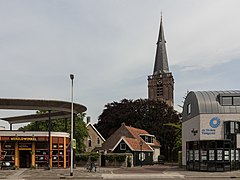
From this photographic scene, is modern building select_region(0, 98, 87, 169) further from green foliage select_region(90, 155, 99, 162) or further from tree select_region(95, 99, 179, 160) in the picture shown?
tree select_region(95, 99, 179, 160)

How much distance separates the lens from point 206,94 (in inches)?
1684

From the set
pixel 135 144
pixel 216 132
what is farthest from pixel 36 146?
pixel 216 132

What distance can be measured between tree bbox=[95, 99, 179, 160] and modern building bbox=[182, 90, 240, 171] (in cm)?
3345

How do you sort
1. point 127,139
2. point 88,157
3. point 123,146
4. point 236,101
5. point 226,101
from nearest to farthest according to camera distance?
point 226,101 → point 236,101 → point 88,157 → point 123,146 → point 127,139

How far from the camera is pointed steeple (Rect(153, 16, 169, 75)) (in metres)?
106

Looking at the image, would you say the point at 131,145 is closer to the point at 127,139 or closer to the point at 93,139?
the point at 127,139

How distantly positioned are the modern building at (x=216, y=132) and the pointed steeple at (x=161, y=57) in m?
64.0

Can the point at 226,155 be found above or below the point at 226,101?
below

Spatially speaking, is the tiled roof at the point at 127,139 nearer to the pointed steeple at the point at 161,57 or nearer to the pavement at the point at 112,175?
the pavement at the point at 112,175

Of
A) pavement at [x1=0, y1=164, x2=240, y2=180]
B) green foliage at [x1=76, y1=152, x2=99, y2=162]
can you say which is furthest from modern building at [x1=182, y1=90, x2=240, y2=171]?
green foliage at [x1=76, y1=152, x2=99, y2=162]

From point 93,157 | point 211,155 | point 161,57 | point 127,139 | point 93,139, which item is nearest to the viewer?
point 211,155

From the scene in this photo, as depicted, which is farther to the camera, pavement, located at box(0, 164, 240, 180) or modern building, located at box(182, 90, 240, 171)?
modern building, located at box(182, 90, 240, 171)

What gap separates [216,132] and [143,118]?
38406mm

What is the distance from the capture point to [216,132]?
132 ft
